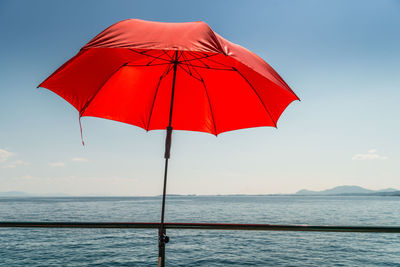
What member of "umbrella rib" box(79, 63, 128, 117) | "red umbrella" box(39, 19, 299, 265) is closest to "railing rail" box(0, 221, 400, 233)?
"red umbrella" box(39, 19, 299, 265)

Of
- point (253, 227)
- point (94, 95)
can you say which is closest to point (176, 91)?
point (94, 95)

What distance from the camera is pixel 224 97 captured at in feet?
10.9

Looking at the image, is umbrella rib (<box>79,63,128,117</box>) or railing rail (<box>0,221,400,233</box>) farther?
umbrella rib (<box>79,63,128,117</box>)

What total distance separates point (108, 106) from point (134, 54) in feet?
2.22

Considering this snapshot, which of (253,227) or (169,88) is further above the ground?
(169,88)

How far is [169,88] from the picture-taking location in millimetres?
3305

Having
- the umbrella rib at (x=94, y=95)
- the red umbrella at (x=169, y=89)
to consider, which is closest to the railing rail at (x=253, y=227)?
the red umbrella at (x=169, y=89)

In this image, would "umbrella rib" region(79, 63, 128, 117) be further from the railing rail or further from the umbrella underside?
the railing rail

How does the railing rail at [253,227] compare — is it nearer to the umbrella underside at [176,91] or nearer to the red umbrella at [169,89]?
the red umbrella at [169,89]

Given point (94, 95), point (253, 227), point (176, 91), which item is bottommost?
point (253, 227)

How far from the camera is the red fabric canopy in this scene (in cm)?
268

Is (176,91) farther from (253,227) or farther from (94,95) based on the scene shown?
(253,227)

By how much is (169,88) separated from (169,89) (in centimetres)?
1

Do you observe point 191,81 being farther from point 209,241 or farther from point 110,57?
point 209,241
